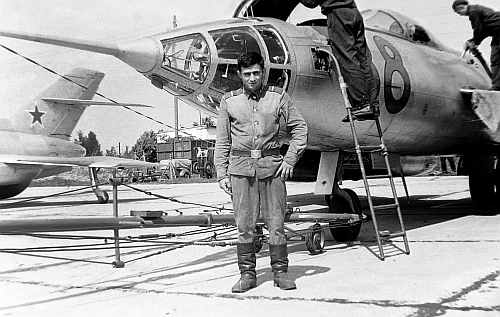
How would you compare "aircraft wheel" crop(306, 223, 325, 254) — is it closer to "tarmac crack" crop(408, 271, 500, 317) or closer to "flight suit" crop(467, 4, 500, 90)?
"tarmac crack" crop(408, 271, 500, 317)

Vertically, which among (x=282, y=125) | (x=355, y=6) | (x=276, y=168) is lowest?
(x=276, y=168)

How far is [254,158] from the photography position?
170 inches

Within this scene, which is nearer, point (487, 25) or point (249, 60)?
point (249, 60)

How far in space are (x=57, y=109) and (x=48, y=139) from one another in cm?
114

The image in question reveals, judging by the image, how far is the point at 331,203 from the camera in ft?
21.5

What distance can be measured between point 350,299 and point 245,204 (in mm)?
1145

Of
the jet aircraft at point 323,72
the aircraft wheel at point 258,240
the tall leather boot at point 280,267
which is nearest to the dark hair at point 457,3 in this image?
the jet aircraft at point 323,72

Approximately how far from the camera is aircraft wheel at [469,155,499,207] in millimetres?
10094

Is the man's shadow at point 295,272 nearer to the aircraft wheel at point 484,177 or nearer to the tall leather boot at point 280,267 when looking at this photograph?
the tall leather boot at point 280,267

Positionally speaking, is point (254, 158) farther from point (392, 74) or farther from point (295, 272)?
point (392, 74)

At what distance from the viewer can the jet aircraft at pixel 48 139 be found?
16047 millimetres

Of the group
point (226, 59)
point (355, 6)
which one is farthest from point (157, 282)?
point (355, 6)

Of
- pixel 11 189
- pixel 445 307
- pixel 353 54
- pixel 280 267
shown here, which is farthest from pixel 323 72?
pixel 11 189

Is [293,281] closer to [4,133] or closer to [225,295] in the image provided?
[225,295]
